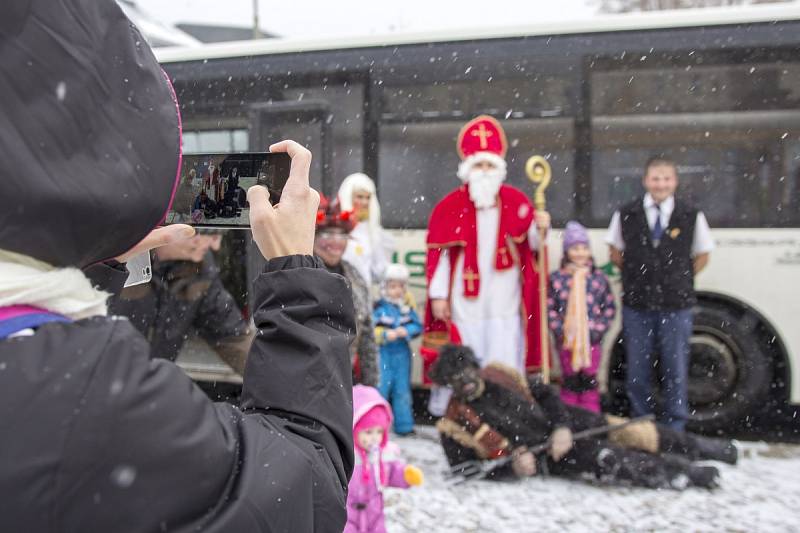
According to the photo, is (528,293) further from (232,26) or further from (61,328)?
(232,26)

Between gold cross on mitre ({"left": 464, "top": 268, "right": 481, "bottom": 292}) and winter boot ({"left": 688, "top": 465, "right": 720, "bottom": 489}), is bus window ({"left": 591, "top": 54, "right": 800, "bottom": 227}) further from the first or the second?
winter boot ({"left": 688, "top": 465, "right": 720, "bottom": 489})

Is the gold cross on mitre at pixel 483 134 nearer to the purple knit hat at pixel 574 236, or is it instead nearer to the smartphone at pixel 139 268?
the purple knit hat at pixel 574 236

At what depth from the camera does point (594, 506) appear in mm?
4301

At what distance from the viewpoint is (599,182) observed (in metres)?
6.36

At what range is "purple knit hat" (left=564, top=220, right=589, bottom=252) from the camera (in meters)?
5.70

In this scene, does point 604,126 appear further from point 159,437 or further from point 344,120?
point 159,437

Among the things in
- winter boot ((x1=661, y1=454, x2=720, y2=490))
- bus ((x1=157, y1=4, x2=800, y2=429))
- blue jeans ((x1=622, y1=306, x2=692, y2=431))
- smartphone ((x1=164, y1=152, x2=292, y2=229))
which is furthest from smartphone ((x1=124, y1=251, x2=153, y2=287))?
bus ((x1=157, y1=4, x2=800, y2=429))

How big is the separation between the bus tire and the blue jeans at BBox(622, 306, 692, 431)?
387 mm

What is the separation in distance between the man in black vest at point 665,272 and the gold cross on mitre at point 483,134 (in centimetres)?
120

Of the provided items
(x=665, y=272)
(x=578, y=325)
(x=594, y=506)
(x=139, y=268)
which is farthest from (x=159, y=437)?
(x=665, y=272)

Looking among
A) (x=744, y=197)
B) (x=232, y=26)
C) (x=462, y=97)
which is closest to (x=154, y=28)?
(x=462, y=97)

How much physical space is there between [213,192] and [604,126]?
5.47 m

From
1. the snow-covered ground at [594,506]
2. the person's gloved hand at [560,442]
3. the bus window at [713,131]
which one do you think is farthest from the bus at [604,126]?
the person's gloved hand at [560,442]

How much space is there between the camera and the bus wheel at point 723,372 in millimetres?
5977
